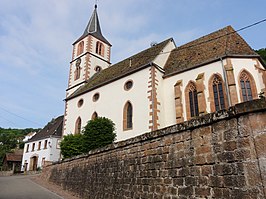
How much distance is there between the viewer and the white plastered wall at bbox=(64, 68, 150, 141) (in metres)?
16.4

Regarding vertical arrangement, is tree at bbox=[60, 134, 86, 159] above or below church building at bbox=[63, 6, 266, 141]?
below

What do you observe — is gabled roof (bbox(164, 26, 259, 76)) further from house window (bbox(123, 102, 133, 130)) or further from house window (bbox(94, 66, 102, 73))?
house window (bbox(94, 66, 102, 73))

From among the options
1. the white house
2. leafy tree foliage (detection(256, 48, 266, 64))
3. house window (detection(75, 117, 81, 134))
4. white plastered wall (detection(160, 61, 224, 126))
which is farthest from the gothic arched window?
the white house

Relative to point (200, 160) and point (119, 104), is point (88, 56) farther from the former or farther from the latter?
point (200, 160)

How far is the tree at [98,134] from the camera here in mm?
16422

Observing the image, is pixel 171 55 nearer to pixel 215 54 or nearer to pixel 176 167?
pixel 215 54

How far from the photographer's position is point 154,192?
17.2ft

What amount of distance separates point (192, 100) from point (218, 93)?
1825 mm

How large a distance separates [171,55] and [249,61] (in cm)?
712

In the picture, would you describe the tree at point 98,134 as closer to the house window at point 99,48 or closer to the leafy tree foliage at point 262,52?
the house window at point 99,48

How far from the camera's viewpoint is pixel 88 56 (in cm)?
2806

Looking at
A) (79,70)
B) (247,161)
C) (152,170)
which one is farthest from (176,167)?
(79,70)

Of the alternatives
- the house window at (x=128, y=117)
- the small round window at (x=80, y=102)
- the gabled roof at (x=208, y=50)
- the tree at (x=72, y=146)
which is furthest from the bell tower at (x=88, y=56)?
the gabled roof at (x=208, y=50)

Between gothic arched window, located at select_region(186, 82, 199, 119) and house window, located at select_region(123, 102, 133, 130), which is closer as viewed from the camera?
gothic arched window, located at select_region(186, 82, 199, 119)
